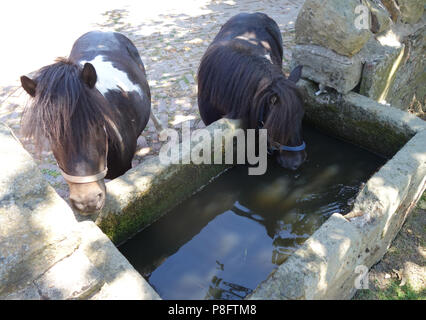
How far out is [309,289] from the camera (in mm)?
1831

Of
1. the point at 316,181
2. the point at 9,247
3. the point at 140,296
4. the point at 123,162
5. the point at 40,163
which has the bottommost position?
the point at 40,163

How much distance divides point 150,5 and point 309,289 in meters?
8.97

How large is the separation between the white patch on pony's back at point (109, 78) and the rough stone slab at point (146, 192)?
0.95m

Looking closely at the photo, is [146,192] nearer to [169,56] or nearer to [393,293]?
[393,293]

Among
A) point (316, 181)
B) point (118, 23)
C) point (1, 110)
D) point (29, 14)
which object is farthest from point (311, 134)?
point (29, 14)

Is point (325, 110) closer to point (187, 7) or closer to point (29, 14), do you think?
point (187, 7)

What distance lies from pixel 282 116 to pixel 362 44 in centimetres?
141

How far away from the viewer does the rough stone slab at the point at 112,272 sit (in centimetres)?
173

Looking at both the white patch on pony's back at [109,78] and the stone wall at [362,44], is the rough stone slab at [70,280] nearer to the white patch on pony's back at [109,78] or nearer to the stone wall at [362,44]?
the white patch on pony's back at [109,78]

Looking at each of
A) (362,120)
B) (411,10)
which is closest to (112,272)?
(362,120)

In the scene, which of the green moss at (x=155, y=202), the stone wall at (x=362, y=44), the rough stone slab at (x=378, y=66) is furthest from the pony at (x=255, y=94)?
the rough stone slab at (x=378, y=66)

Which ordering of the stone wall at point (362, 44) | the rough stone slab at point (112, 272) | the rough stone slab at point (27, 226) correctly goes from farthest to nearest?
the stone wall at point (362, 44) → the rough stone slab at point (112, 272) → the rough stone slab at point (27, 226)

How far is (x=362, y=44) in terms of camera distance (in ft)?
11.5

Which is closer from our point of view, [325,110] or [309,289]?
[309,289]
